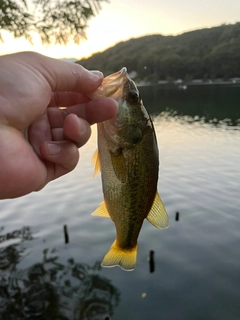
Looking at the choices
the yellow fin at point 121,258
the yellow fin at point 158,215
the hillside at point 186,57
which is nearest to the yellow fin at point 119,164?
the yellow fin at point 158,215

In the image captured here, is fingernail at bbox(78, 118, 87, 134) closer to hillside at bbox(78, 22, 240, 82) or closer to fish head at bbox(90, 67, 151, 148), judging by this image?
fish head at bbox(90, 67, 151, 148)

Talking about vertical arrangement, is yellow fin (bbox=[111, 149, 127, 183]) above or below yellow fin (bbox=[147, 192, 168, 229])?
above

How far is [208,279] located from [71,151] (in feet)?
31.5

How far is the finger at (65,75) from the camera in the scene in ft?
8.39

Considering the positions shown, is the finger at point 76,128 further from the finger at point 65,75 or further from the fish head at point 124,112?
the finger at point 65,75

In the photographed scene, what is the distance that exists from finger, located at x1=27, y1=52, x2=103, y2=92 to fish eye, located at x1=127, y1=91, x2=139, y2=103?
0.87 ft

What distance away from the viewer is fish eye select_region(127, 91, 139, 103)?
2725mm

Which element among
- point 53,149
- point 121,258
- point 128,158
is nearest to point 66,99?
point 53,149

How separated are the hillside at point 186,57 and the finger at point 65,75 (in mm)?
135015

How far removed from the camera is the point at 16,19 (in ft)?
28.4

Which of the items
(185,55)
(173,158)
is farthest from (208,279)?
(185,55)

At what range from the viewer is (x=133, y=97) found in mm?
2736

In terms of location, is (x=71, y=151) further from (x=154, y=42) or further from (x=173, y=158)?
(x=154, y=42)

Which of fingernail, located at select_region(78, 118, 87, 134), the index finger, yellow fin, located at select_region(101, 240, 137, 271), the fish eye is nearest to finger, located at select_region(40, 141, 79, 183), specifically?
fingernail, located at select_region(78, 118, 87, 134)
